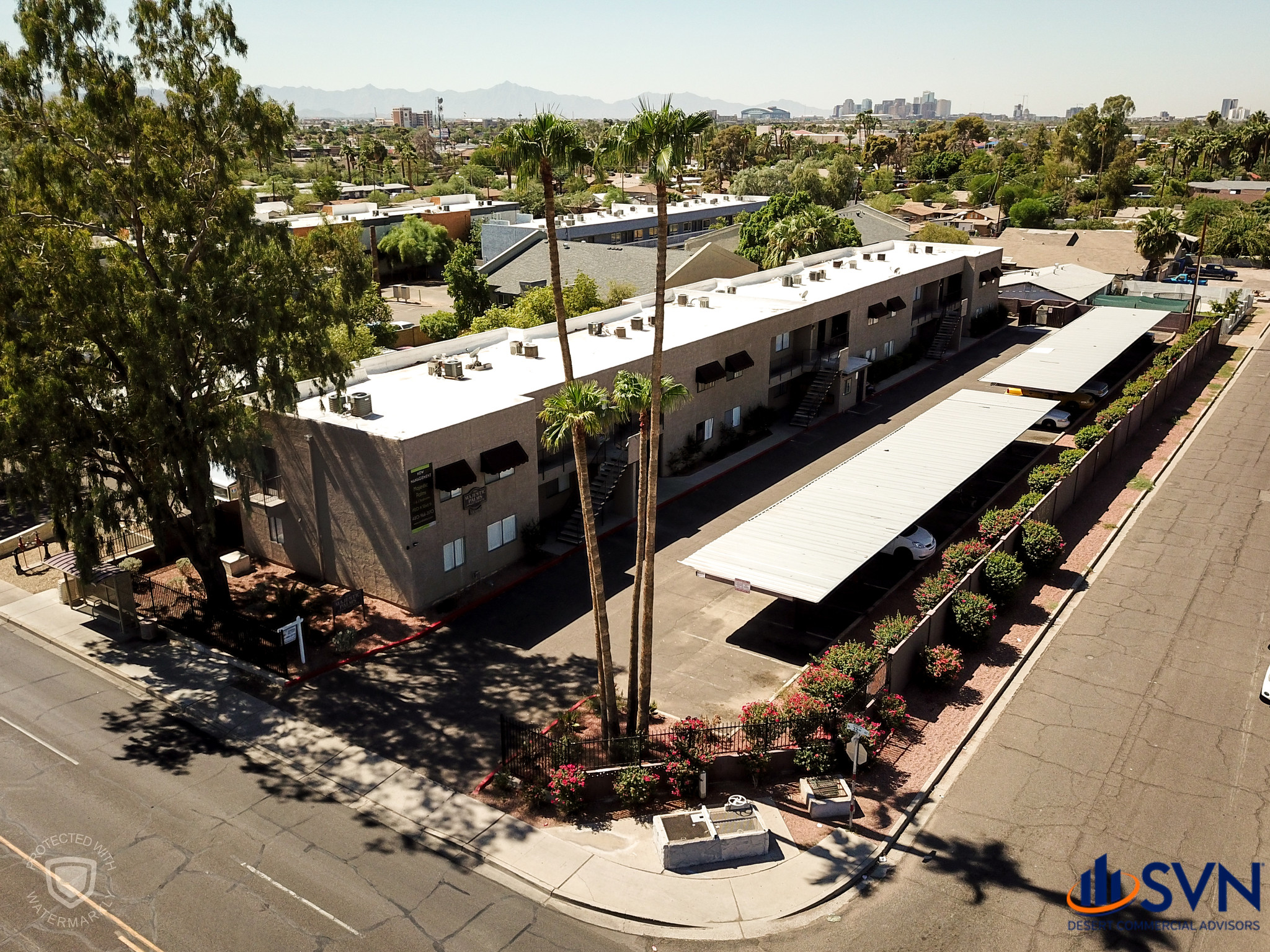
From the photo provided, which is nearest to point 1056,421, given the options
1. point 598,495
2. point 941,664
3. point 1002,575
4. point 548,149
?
point 1002,575

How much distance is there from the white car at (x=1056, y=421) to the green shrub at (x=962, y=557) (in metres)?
21.4

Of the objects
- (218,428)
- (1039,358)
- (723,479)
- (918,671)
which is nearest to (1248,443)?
(1039,358)

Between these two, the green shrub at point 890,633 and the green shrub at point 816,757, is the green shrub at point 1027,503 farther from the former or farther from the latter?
the green shrub at point 816,757

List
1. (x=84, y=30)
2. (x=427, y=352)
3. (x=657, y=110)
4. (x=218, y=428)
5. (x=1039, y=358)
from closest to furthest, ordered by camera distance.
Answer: (x=657, y=110), (x=84, y=30), (x=218, y=428), (x=427, y=352), (x=1039, y=358)

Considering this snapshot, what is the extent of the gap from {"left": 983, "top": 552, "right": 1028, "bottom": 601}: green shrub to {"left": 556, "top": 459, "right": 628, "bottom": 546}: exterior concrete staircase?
13968mm

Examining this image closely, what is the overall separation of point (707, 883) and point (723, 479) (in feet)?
82.4

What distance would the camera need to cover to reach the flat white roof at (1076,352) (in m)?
48.9

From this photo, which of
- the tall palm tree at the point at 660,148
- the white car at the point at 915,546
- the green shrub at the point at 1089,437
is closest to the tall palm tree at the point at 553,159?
the tall palm tree at the point at 660,148

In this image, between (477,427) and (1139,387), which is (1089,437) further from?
(477,427)

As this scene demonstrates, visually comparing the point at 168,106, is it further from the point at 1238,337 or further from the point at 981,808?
the point at 1238,337

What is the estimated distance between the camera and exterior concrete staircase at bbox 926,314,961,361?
6469 centimetres

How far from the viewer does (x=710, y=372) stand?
43.1 meters

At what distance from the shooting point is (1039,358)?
5347cm

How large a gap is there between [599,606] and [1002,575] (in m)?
14.7
